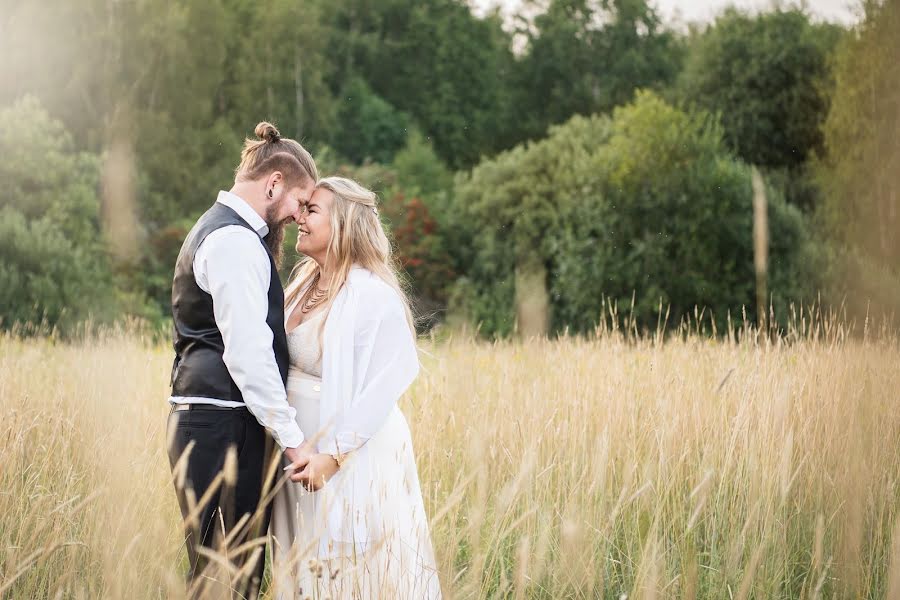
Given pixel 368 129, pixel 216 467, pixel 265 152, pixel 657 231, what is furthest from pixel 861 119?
pixel 216 467

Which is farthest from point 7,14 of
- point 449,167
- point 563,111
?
point 563,111

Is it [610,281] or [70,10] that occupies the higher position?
[70,10]

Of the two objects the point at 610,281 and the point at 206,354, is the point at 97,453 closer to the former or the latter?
the point at 206,354

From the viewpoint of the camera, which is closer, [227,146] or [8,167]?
[8,167]

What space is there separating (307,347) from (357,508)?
60 centimetres

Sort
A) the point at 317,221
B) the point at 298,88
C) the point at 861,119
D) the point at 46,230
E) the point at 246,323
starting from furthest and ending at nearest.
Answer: the point at 298,88, the point at 861,119, the point at 46,230, the point at 317,221, the point at 246,323

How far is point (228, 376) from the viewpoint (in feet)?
9.69

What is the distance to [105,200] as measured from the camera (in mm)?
23453

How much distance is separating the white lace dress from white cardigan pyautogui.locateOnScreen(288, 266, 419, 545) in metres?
0.04

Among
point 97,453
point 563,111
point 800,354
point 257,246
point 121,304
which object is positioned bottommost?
point 121,304

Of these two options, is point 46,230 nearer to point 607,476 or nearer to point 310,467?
point 607,476

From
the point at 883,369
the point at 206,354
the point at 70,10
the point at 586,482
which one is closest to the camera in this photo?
the point at 206,354

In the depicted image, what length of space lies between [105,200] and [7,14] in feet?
25.9

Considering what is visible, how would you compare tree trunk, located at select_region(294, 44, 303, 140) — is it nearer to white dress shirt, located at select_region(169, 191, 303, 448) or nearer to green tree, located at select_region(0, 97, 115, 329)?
green tree, located at select_region(0, 97, 115, 329)
